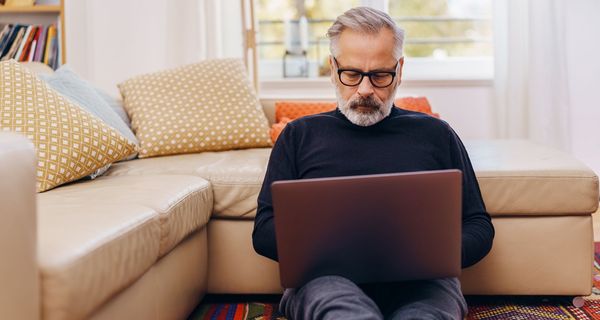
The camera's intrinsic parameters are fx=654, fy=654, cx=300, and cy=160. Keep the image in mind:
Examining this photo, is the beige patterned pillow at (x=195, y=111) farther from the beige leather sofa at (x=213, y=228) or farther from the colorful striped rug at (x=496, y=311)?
the colorful striped rug at (x=496, y=311)

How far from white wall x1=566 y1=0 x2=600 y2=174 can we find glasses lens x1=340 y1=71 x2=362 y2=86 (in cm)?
258

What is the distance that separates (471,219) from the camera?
1426 mm

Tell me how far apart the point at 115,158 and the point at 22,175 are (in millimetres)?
982

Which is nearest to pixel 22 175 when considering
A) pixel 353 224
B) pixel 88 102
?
pixel 353 224

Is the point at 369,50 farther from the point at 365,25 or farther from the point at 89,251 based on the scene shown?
the point at 89,251

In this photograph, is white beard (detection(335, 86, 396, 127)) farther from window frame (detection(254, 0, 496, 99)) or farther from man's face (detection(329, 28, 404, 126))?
window frame (detection(254, 0, 496, 99))

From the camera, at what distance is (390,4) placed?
12.7 feet

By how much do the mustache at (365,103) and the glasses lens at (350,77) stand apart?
40 mm

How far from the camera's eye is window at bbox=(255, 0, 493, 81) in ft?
12.7

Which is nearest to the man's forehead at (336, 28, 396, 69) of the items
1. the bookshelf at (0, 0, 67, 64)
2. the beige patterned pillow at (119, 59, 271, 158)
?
the beige patterned pillow at (119, 59, 271, 158)

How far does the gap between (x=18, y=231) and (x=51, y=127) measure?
2.75 feet

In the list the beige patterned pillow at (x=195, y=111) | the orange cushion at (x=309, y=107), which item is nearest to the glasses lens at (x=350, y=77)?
the beige patterned pillow at (x=195, y=111)

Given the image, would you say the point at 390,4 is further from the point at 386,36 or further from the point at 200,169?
the point at 386,36

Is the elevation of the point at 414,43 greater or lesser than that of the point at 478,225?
greater
